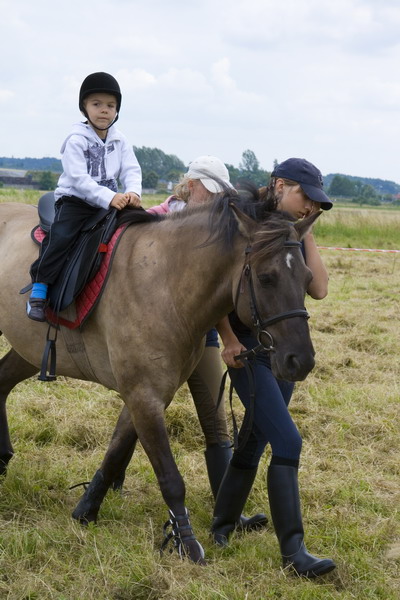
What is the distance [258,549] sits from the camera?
3.71 meters

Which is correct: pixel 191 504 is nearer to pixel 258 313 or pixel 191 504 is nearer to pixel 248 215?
pixel 258 313

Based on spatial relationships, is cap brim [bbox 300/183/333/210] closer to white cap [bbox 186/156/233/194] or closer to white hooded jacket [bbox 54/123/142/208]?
white cap [bbox 186/156/233/194]

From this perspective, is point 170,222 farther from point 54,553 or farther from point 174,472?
point 54,553

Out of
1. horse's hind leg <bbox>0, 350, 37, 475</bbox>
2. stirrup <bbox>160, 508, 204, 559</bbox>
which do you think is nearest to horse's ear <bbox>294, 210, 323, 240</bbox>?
stirrup <bbox>160, 508, 204, 559</bbox>

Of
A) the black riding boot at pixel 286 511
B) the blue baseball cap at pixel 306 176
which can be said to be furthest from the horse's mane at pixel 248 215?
the black riding boot at pixel 286 511

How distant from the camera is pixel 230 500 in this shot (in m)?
3.93

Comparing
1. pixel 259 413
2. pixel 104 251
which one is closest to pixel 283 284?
pixel 259 413

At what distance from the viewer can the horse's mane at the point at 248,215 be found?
3.20 meters

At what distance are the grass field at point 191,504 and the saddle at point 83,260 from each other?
1.26 m

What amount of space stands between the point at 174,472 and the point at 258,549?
64cm

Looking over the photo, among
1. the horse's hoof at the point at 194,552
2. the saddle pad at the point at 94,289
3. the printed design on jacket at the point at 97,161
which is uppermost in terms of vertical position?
the printed design on jacket at the point at 97,161

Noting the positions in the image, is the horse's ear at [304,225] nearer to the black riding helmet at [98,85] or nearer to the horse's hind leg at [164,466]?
the horse's hind leg at [164,466]

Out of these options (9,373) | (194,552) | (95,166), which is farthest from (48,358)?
(194,552)

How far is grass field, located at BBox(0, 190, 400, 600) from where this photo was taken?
3250 mm
